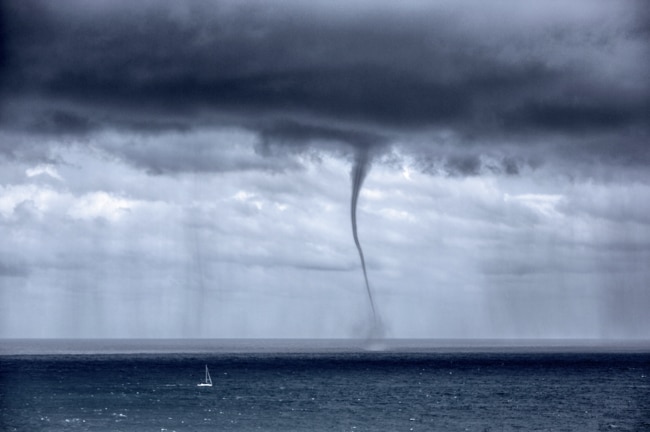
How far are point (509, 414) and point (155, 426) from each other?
41332 mm

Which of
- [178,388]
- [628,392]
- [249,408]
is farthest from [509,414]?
[178,388]

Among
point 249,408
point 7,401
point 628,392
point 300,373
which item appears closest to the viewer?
point 249,408

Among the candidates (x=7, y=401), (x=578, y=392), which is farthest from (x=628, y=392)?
(x=7, y=401)

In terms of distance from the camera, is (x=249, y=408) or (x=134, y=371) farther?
(x=134, y=371)

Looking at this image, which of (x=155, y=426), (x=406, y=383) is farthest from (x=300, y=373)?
(x=155, y=426)

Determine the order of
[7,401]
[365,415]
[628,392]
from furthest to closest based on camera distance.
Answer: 1. [628,392]
2. [7,401]
3. [365,415]

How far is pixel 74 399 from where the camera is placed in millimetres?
113438

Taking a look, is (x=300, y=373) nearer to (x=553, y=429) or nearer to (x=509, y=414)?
(x=509, y=414)

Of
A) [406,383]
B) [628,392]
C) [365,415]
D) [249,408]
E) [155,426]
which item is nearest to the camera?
[155,426]

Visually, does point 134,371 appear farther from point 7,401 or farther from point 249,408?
point 249,408

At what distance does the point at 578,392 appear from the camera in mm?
132250

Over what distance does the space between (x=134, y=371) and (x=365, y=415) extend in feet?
319

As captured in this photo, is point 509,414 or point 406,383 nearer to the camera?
point 509,414

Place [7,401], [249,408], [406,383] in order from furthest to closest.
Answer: [406,383], [7,401], [249,408]
